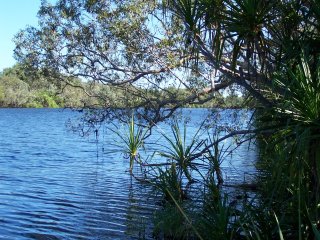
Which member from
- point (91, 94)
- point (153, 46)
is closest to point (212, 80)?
point (153, 46)

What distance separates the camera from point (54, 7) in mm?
12469

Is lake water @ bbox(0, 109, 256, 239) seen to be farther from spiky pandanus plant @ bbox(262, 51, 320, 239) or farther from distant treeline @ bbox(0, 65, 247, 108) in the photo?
spiky pandanus plant @ bbox(262, 51, 320, 239)

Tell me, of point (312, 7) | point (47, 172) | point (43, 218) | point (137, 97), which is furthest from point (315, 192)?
point (47, 172)

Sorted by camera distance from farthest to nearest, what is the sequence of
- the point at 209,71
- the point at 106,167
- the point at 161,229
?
the point at 106,167
the point at 209,71
the point at 161,229

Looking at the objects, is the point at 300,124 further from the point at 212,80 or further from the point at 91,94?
the point at 91,94

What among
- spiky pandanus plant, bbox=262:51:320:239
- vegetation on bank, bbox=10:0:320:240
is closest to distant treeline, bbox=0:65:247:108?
vegetation on bank, bbox=10:0:320:240

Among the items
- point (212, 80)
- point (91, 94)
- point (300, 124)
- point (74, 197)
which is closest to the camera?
point (300, 124)

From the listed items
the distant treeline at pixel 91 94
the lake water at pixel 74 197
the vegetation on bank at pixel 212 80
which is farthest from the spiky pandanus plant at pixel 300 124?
the distant treeline at pixel 91 94

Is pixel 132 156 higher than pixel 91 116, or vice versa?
pixel 91 116

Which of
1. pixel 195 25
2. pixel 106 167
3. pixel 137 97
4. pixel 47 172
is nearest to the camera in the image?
pixel 195 25

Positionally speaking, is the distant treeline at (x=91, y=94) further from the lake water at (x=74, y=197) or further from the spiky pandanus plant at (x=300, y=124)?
the spiky pandanus plant at (x=300, y=124)

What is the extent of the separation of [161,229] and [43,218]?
3.04 m

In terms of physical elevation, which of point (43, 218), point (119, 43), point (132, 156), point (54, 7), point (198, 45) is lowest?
point (43, 218)

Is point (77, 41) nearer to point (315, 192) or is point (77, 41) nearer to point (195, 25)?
point (195, 25)
